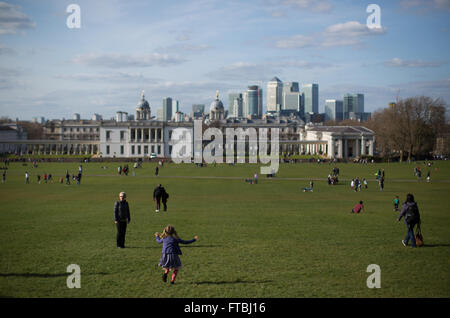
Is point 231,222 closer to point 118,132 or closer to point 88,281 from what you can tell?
point 88,281

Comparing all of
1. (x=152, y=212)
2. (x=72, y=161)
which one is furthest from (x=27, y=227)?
(x=72, y=161)

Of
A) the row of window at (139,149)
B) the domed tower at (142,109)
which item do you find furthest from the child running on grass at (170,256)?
the domed tower at (142,109)

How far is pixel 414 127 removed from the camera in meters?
85.4

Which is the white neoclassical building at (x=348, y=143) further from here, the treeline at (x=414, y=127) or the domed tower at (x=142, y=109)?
the domed tower at (x=142, y=109)

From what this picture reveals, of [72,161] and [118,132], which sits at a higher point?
[118,132]

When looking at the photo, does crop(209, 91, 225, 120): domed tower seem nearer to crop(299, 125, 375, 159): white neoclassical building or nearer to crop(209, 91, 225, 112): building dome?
crop(209, 91, 225, 112): building dome

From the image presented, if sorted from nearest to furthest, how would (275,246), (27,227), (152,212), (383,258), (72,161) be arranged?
(383,258) → (275,246) → (27,227) → (152,212) → (72,161)

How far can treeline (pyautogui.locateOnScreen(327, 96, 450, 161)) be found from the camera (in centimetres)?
8562

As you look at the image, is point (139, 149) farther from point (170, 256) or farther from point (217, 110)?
point (170, 256)

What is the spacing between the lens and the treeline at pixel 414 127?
85.6 m

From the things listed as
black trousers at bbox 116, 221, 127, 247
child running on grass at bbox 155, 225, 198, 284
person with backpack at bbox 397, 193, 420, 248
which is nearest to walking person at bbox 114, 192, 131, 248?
black trousers at bbox 116, 221, 127, 247
